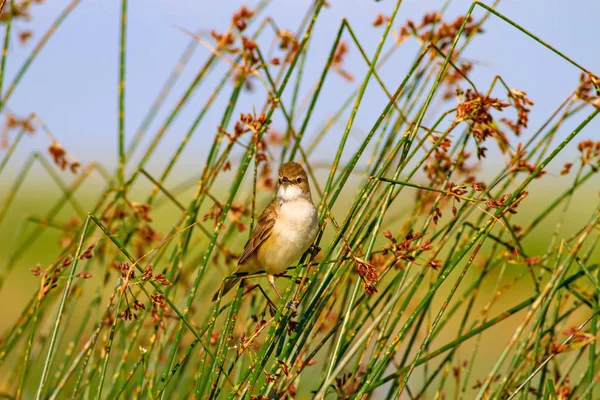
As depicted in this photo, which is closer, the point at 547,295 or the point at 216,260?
the point at 547,295

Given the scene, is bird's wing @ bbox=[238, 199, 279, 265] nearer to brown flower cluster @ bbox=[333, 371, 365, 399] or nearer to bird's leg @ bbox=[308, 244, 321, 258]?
bird's leg @ bbox=[308, 244, 321, 258]

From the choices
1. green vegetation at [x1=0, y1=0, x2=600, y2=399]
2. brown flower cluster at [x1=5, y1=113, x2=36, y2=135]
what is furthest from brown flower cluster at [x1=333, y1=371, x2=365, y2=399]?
brown flower cluster at [x1=5, y1=113, x2=36, y2=135]

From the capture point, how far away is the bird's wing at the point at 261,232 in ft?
10.3

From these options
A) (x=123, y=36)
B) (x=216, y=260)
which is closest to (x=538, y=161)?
(x=216, y=260)

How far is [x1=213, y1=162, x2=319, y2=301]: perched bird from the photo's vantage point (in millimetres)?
2955

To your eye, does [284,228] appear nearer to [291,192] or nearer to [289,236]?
[289,236]

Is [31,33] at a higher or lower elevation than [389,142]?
higher

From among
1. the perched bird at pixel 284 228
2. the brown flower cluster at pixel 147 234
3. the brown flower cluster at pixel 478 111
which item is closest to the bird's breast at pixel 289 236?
the perched bird at pixel 284 228

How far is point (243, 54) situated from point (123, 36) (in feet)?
2.01

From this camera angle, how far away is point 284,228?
305 cm

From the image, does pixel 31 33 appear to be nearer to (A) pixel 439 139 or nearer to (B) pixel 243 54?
(B) pixel 243 54

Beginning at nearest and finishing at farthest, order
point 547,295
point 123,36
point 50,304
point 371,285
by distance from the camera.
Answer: point 371,285 < point 547,295 < point 123,36 < point 50,304

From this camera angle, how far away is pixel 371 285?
6.75 feet

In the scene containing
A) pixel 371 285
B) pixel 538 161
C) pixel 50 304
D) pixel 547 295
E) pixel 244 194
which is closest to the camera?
pixel 371 285
